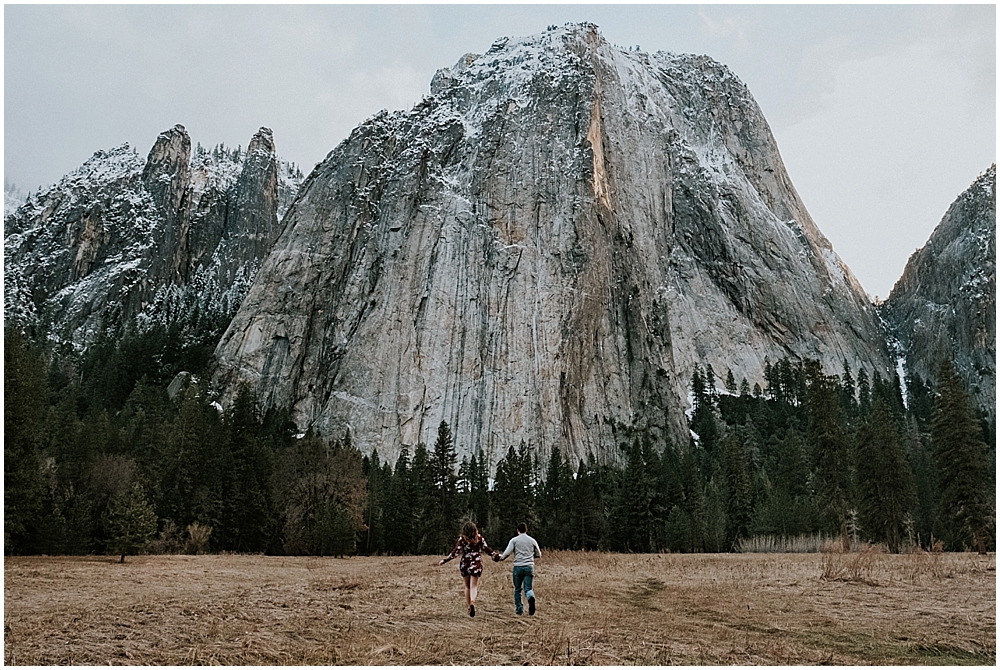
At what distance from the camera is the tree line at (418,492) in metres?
28.7

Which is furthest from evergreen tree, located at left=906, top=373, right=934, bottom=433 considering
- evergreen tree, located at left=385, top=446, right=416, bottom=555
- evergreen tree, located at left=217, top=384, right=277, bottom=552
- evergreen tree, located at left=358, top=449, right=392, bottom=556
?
evergreen tree, located at left=217, top=384, right=277, bottom=552

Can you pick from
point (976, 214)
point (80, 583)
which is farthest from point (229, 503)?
point (976, 214)

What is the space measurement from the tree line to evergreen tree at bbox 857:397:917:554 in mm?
76

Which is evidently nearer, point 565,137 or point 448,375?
point 448,375

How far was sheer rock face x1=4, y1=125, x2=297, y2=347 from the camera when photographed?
123 meters

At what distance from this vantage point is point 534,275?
308ft

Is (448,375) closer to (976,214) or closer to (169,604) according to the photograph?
(169,604)

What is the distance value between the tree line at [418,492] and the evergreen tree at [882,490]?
76 mm

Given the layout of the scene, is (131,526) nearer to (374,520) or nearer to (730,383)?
(374,520)

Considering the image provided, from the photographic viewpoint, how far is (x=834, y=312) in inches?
4653

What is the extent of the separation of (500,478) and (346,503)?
14802 millimetres

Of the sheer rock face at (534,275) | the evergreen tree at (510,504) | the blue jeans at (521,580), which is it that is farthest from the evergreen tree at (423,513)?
the blue jeans at (521,580)

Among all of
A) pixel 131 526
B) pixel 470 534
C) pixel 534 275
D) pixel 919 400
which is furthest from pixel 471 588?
pixel 919 400

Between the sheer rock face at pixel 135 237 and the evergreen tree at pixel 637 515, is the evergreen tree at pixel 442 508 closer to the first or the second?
the evergreen tree at pixel 637 515
